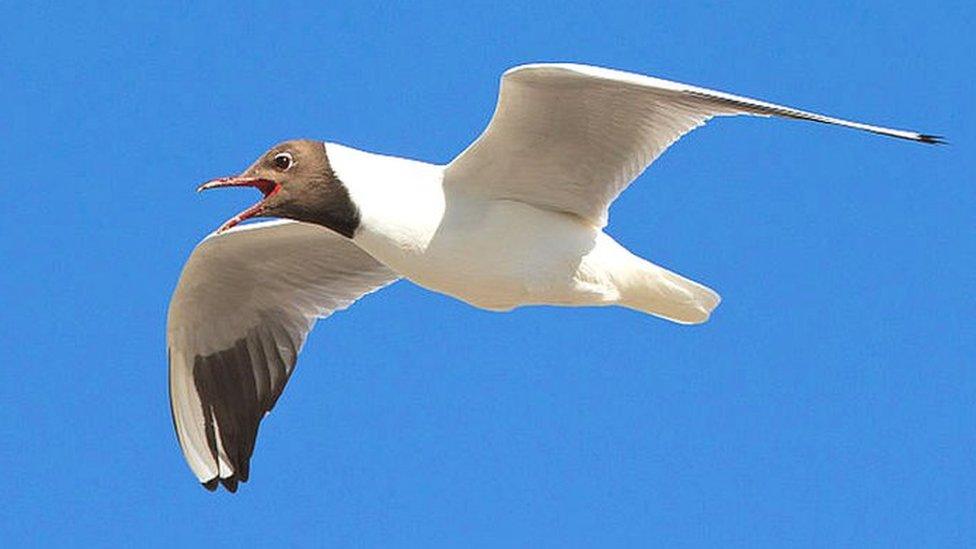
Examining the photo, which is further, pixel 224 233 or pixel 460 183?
pixel 224 233

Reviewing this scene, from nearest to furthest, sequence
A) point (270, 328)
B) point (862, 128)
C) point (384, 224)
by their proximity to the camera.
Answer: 1. point (862, 128)
2. point (384, 224)
3. point (270, 328)

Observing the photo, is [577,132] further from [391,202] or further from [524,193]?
[391,202]

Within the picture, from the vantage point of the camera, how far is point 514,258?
7.99 metres

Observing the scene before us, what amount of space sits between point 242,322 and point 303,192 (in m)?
1.83

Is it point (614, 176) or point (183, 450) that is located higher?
point (614, 176)

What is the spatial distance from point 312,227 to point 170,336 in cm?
95

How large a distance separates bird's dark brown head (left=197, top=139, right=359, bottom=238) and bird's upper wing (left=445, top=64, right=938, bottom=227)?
0.43m

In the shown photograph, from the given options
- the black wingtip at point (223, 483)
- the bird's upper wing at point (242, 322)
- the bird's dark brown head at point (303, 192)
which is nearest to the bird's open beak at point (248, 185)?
the bird's dark brown head at point (303, 192)

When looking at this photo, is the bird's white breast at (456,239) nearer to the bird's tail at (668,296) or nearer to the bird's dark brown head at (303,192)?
the bird's dark brown head at (303,192)

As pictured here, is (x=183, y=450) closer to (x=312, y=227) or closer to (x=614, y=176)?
(x=312, y=227)

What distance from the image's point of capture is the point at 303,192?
26.0 ft

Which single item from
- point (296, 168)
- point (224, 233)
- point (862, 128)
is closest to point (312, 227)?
point (224, 233)

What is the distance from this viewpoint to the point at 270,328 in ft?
31.6

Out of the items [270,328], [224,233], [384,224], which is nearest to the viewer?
[384,224]
